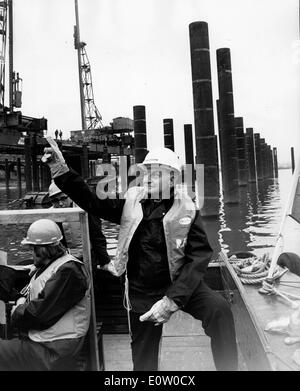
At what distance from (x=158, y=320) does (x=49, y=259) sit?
2.39 ft

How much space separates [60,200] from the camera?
3826mm

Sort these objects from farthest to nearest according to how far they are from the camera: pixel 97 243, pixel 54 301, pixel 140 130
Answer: pixel 140 130, pixel 97 243, pixel 54 301

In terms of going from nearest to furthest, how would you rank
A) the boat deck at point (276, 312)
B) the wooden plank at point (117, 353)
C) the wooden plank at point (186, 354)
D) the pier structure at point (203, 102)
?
the boat deck at point (276, 312) < the wooden plank at point (186, 354) < the wooden plank at point (117, 353) < the pier structure at point (203, 102)

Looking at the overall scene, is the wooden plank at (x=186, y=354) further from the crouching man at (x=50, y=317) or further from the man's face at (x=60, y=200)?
the man's face at (x=60, y=200)

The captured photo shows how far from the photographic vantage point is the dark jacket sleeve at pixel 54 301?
221 centimetres

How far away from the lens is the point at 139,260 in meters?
2.48

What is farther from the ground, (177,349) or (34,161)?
(34,161)

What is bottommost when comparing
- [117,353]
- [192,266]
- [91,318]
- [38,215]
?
[117,353]

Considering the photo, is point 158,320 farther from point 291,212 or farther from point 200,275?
point 291,212

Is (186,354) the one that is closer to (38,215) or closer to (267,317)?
(267,317)

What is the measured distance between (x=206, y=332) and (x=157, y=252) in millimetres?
558

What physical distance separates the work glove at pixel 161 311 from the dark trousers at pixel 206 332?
18 cm

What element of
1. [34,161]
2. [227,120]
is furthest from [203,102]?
[34,161]

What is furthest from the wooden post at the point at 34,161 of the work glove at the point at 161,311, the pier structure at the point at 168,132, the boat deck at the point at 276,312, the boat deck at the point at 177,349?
the work glove at the point at 161,311
